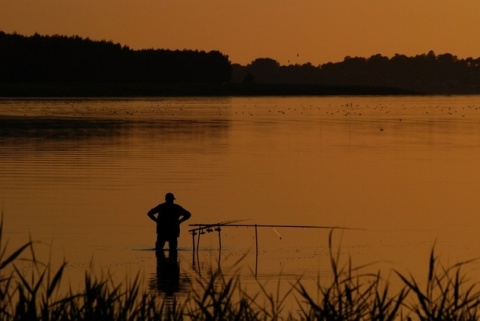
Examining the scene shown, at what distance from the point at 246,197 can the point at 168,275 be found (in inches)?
534

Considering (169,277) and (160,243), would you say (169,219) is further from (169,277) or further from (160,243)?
(169,277)

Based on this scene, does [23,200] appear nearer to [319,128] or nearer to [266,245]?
[266,245]

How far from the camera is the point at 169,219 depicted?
74.0ft

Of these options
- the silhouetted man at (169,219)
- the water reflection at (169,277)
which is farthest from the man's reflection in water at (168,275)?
the silhouetted man at (169,219)

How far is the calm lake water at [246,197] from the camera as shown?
76.5 ft

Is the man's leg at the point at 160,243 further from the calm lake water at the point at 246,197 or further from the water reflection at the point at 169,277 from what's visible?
the calm lake water at the point at 246,197

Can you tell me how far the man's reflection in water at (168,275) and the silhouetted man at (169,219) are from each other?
9.3 inches

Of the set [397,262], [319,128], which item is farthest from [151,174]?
[319,128]

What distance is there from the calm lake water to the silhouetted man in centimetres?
44

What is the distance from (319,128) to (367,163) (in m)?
33.7

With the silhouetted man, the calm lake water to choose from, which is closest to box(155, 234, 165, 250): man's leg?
the silhouetted man

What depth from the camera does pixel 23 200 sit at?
32219 mm

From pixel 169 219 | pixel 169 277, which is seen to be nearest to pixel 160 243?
pixel 169 219

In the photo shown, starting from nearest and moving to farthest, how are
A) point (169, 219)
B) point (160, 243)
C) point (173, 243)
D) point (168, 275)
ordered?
point (168, 275) < point (169, 219) < point (173, 243) < point (160, 243)
